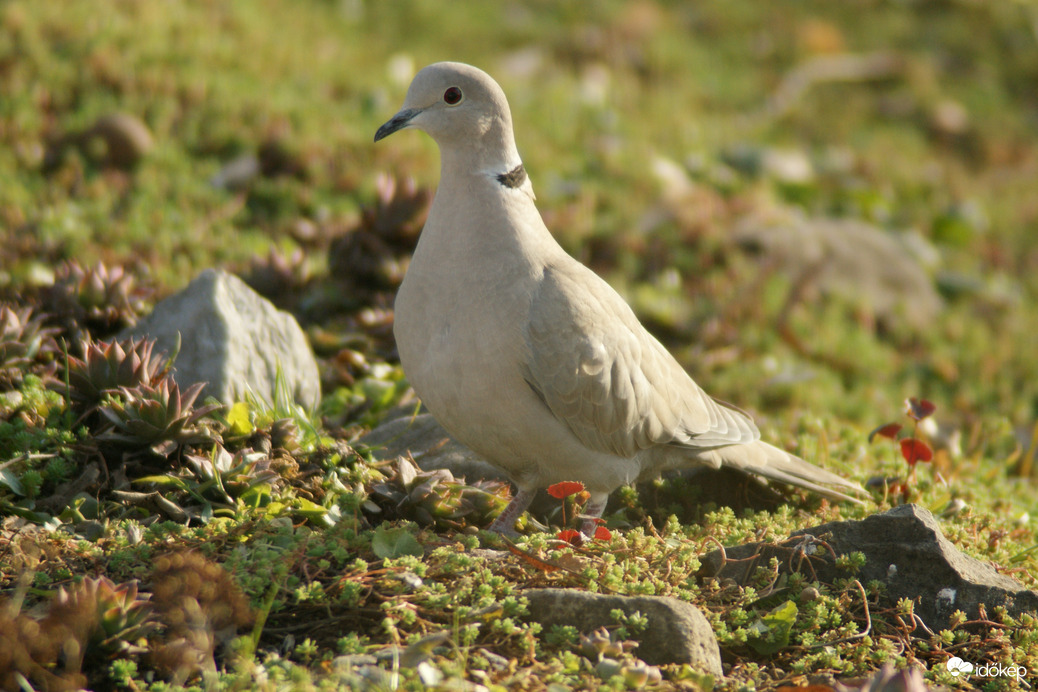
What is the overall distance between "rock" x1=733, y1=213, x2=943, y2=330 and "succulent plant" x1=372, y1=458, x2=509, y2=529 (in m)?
4.33

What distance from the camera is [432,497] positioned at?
3373 mm

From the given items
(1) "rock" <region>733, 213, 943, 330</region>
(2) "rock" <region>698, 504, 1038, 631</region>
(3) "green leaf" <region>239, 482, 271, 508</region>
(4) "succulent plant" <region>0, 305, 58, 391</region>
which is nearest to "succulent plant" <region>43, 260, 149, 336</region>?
(4) "succulent plant" <region>0, 305, 58, 391</region>

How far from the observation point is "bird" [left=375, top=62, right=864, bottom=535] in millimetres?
3395

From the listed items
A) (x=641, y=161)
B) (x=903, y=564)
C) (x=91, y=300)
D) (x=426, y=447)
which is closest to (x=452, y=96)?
(x=426, y=447)

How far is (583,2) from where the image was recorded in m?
11.0

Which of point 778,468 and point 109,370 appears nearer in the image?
point 109,370

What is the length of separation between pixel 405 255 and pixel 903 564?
348 cm

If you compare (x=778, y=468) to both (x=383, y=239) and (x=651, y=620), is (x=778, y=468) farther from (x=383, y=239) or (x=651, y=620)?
(x=383, y=239)

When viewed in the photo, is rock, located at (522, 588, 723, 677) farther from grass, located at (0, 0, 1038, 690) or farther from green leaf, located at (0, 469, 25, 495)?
green leaf, located at (0, 469, 25, 495)

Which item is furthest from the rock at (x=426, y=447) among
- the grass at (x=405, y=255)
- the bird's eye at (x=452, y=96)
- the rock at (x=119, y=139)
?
the rock at (x=119, y=139)

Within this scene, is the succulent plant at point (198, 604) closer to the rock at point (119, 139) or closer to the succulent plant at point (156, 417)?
the succulent plant at point (156, 417)

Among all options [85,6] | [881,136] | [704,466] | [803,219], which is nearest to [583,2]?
[881,136]

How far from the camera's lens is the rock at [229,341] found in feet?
13.0

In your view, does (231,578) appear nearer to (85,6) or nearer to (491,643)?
(491,643)
